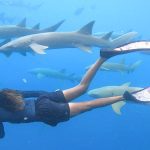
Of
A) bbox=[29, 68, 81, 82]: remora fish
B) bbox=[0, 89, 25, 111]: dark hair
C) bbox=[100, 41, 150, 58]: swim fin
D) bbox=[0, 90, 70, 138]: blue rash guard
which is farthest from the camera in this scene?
bbox=[29, 68, 81, 82]: remora fish

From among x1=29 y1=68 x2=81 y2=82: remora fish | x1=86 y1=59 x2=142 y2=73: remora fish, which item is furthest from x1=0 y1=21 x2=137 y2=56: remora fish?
x1=29 y1=68 x2=81 y2=82: remora fish

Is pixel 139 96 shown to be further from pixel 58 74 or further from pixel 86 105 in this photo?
pixel 58 74

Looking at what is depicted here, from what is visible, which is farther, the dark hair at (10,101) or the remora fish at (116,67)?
the remora fish at (116,67)

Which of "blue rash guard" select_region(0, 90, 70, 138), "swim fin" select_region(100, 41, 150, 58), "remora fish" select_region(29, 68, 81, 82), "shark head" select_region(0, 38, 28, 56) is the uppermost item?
"swim fin" select_region(100, 41, 150, 58)

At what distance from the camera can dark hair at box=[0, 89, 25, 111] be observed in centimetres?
601

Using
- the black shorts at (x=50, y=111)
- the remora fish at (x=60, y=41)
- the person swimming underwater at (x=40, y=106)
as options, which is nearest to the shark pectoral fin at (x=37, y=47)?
the remora fish at (x=60, y=41)

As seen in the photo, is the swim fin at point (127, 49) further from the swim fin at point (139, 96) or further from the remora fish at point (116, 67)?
the remora fish at point (116, 67)

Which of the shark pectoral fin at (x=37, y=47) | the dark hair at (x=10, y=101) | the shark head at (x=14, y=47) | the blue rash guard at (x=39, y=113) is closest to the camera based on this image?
Result: the dark hair at (x=10, y=101)

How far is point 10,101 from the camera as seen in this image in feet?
19.8

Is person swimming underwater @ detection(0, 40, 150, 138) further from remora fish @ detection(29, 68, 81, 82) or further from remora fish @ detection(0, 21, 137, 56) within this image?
remora fish @ detection(29, 68, 81, 82)

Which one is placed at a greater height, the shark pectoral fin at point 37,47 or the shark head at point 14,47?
the shark pectoral fin at point 37,47

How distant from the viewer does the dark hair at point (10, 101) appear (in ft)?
19.7

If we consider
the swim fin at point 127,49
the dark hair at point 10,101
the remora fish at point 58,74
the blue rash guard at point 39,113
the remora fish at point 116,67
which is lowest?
the remora fish at point 58,74

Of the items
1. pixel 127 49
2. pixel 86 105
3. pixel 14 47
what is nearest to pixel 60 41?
pixel 14 47
